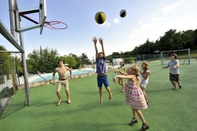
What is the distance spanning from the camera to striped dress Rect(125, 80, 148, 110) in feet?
7.75

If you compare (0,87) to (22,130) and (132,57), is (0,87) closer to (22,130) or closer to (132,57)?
(22,130)

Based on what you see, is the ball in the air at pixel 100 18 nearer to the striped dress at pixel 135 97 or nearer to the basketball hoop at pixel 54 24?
the basketball hoop at pixel 54 24

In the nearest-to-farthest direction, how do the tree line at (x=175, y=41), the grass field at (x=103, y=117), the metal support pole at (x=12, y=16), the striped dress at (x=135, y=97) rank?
the striped dress at (x=135, y=97) < the grass field at (x=103, y=117) < the metal support pole at (x=12, y=16) < the tree line at (x=175, y=41)

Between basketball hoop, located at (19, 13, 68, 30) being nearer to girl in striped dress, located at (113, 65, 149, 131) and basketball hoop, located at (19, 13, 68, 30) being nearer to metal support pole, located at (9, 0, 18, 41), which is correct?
metal support pole, located at (9, 0, 18, 41)

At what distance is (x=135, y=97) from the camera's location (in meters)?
2.41

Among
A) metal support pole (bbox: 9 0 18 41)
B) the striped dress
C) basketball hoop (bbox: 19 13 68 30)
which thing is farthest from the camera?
basketball hoop (bbox: 19 13 68 30)

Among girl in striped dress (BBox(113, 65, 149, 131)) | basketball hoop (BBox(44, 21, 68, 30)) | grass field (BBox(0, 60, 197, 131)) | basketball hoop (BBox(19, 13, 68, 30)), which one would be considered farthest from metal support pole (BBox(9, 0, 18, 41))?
girl in striped dress (BBox(113, 65, 149, 131))

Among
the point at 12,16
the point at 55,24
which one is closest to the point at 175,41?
the point at 55,24

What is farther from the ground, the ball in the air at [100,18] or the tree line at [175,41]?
the tree line at [175,41]

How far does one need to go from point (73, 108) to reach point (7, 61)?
415 centimetres

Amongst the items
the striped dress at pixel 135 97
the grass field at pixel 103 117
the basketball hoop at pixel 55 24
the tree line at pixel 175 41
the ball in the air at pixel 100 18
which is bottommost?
the grass field at pixel 103 117

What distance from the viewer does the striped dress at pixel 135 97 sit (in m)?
2.36

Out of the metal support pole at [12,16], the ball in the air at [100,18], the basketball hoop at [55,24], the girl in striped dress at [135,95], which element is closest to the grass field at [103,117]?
the girl in striped dress at [135,95]

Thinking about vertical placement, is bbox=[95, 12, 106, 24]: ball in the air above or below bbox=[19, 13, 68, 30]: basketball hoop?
above
